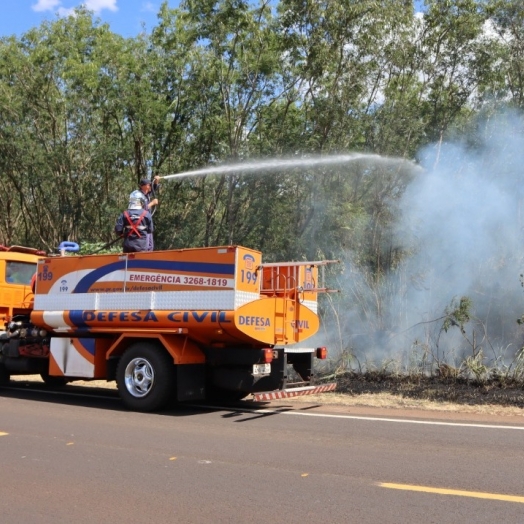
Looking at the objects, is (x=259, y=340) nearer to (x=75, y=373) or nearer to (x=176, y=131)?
(x=75, y=373)

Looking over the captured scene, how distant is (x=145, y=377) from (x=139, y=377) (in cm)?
13

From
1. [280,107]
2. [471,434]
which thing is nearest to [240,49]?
[280,107]

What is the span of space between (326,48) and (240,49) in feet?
8.45

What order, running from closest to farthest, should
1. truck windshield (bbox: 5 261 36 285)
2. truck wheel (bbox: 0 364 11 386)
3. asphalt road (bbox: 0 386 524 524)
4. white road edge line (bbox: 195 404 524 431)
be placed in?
asphalt road (bbox: 0 386 524 524)
white road edge line (bbox: 195 404 524 431)
truck wheel (bbox: 0 364 11 386)
truck windshield (bbox: 5 261 36 285)

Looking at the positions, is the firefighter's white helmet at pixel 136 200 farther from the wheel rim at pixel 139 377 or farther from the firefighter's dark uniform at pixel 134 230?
the wheel rim at pixel 139 377

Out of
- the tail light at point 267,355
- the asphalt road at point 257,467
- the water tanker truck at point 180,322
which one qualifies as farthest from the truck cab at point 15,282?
the tail light at point 267,355

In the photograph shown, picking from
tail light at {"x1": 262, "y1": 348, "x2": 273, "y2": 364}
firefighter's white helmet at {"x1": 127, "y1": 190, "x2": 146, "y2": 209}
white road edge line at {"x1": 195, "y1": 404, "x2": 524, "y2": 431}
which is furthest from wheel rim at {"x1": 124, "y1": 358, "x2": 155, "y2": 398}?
firefighter's white helmet at {"x1": 127, "y1": 190, "x2": 146, "y2": 209}

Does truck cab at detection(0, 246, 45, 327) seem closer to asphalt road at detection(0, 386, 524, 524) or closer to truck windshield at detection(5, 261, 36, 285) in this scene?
truck windshield at detection(5, 261, 36, 285)

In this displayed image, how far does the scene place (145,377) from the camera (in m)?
9.55

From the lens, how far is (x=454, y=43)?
18453mm

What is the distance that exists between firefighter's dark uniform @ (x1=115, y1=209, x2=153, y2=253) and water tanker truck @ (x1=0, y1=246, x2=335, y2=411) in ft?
1.93

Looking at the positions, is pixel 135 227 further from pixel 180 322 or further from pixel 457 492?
pixel 457 492

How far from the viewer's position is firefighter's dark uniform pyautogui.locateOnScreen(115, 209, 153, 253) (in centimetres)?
1048

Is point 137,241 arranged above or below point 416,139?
below
